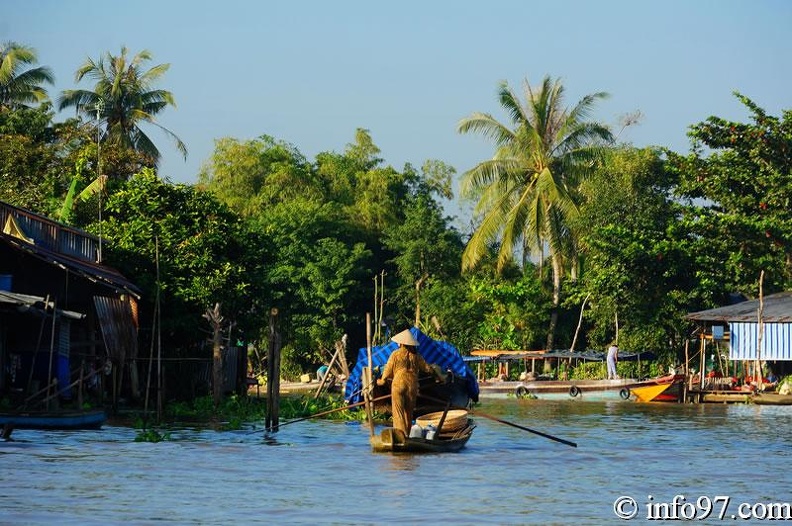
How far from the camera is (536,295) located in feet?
148

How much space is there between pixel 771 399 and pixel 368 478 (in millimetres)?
20297

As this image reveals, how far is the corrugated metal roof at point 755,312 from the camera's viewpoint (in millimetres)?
34222

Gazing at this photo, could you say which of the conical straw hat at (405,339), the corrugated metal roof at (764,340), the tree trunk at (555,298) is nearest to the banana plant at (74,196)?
the conical straw hat at (405,339)

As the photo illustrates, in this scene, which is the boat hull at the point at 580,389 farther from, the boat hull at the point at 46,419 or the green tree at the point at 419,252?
the boat hull at the point at 46,419

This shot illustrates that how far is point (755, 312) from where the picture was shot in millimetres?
35344

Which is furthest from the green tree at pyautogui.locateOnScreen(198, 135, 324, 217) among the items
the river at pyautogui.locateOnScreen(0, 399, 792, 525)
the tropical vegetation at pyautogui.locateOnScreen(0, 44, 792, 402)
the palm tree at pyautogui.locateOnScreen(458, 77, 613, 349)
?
the river at pyautogui.locateOnScreen(0, 399, 792, 525)

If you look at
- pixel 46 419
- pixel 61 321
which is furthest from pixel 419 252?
pixel 46 419

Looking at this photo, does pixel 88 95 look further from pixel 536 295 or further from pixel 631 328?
pixel 631 328

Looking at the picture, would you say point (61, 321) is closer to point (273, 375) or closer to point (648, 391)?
point (273, 375)

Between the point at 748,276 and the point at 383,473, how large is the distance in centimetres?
2555

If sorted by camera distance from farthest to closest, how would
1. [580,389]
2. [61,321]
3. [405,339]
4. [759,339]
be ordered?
1. [580,389]
2. [759,339]
3. [61,321]
4. [405,339]

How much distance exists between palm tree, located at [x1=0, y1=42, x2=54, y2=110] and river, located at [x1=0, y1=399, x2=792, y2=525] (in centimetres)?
2771

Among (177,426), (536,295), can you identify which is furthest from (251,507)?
(536,295)

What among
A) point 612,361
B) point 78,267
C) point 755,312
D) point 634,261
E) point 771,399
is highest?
point 634,261
